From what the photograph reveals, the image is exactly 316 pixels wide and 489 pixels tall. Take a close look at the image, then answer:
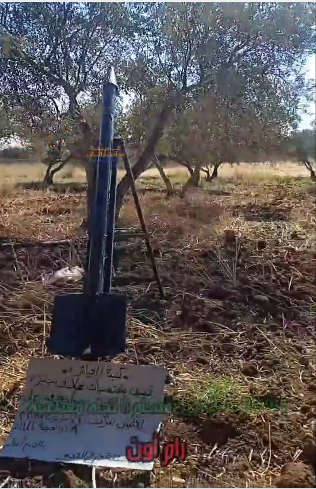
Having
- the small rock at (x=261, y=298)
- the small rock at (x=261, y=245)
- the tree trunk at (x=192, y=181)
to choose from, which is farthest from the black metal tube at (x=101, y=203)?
the tree trunk at (x=192, y=181)

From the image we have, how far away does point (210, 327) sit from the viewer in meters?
4.20

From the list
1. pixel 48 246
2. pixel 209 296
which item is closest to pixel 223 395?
pixel 209 296

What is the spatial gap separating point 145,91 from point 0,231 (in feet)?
8.59

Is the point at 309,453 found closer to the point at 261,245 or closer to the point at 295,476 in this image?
the point at 295,476

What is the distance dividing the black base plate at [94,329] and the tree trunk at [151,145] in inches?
160

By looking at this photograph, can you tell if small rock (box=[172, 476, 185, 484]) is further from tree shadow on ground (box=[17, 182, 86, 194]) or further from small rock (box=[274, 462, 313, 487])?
tree shadow on ground (box=[17, 182, 86, 194])

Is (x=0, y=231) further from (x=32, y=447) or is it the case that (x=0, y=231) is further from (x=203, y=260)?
(x=32, y=447)

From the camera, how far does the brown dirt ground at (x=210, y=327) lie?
2.58m

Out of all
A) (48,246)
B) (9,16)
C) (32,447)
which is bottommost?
(32,447)

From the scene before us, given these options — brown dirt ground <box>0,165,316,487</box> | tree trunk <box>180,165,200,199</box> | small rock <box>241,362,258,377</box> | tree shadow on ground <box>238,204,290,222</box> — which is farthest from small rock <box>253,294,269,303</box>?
tree trunk <box>180,165,200,199</box>

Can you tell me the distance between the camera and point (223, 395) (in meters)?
3.12

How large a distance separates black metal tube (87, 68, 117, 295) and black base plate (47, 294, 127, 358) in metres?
0.10

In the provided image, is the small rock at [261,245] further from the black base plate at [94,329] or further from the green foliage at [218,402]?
the black base plate at [94,329]

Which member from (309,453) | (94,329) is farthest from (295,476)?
(94,329)
